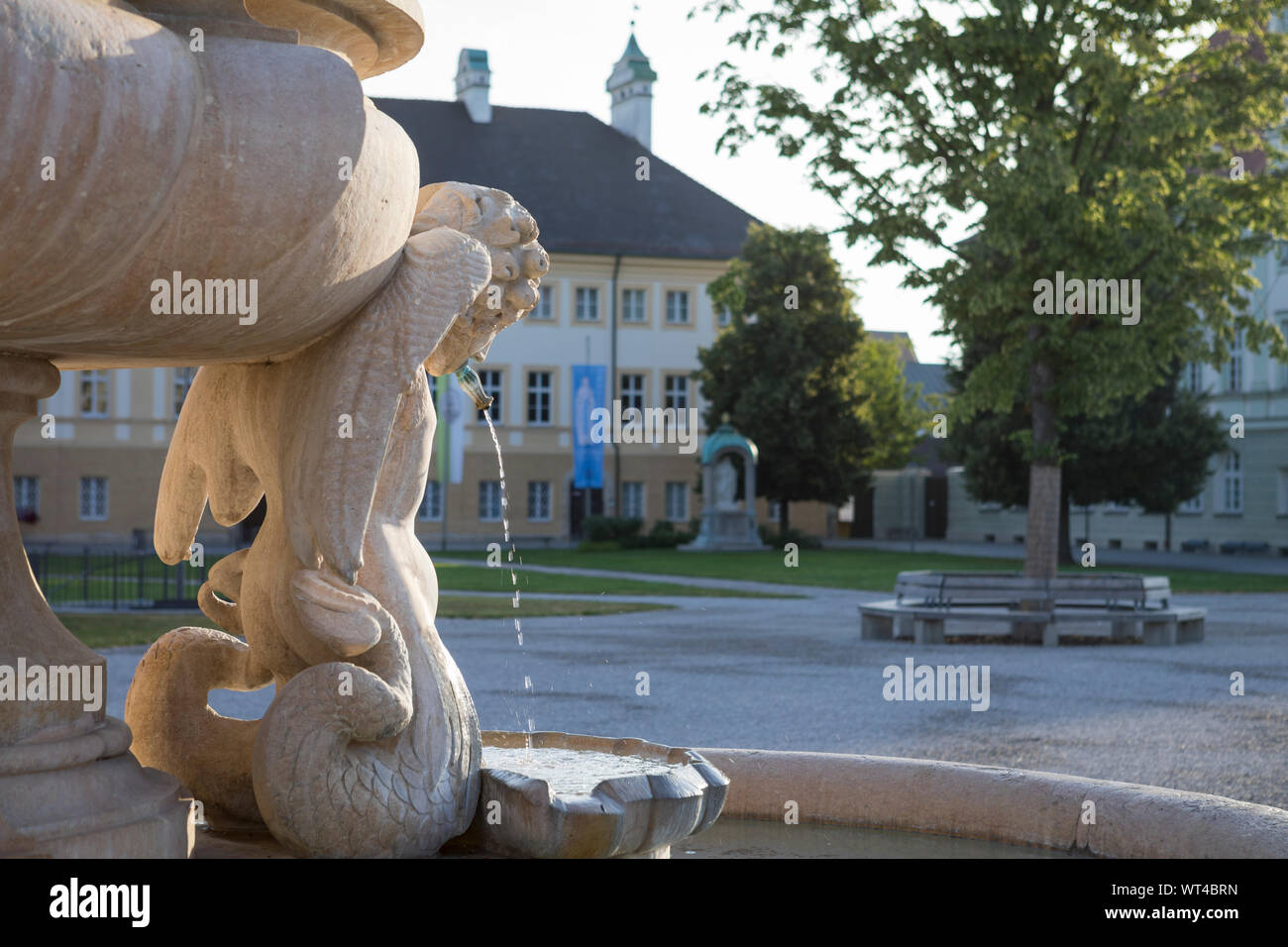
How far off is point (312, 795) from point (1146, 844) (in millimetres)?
2498

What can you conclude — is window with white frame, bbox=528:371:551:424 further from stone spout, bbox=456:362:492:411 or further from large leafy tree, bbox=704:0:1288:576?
stone spout, bbox=456:362:492:411

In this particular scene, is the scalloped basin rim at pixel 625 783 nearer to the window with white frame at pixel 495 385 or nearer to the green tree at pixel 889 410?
the window with white frame at pixel 495 385

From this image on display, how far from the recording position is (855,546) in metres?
44.0

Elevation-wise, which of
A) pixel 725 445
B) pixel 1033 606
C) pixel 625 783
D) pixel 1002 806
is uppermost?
pixel 725 445

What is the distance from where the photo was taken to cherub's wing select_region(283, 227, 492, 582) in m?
3.34

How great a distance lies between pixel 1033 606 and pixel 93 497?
3745 centimetres

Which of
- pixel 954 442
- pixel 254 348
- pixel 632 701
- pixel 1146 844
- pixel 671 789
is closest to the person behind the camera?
pixel 254 348

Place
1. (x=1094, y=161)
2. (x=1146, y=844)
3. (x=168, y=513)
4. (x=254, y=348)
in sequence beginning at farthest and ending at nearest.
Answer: (x=1094, y=161) < (x=1146, y=844) < (x=168, y=513) < (x=254, y=348)

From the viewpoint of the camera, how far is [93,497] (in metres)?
46.9

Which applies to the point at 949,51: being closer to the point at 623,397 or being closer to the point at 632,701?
the point at 632,701

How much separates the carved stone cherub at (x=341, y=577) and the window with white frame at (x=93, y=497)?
45.6m

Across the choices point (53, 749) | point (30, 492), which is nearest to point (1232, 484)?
point (30, 492)

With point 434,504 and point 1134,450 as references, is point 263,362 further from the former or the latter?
point 434,504
